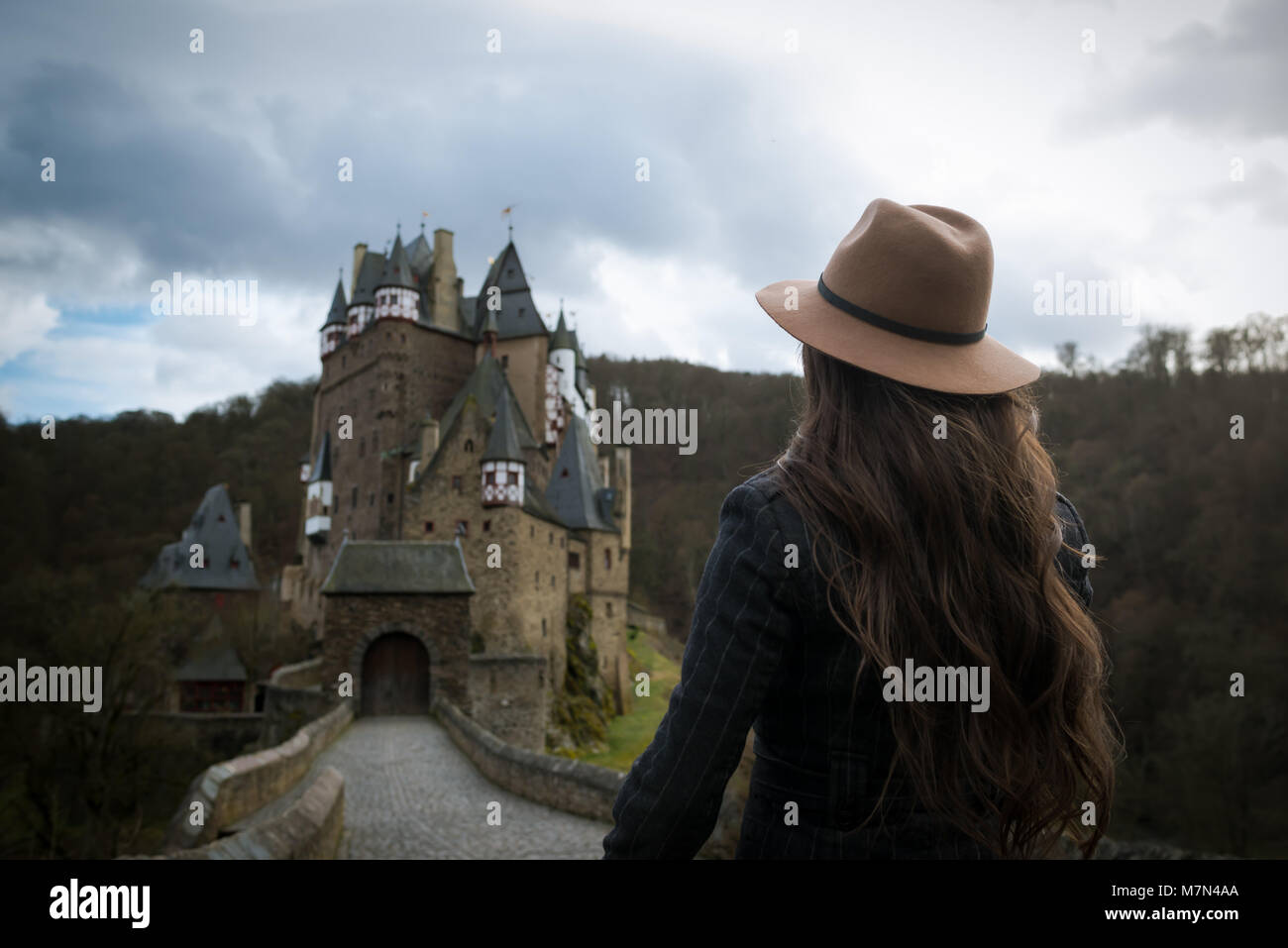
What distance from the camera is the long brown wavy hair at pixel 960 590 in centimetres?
147

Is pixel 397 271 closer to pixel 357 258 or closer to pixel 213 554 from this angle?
pixel 357 258

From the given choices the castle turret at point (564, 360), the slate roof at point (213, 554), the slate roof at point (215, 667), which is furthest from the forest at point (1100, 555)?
the castle turret at point (564, 360)

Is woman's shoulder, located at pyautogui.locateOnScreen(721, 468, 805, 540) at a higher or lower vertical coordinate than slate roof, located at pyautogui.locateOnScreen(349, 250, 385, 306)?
lower

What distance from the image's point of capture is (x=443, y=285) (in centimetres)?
4328

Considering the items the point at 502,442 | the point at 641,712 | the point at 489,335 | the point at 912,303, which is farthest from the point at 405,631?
the point at 912,303

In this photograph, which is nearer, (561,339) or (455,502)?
(455,502)

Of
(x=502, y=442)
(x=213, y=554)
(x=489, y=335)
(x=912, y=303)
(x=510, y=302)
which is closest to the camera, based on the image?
(x=912, y=303)

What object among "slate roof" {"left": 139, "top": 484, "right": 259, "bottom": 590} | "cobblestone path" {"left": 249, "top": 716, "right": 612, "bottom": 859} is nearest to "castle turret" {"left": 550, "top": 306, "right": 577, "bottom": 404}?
"slate roof" {"left": 139, "top": 484, "right": 259, "bottom": 590}

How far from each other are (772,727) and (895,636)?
285 mm

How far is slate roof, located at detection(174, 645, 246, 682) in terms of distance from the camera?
38.5 meters

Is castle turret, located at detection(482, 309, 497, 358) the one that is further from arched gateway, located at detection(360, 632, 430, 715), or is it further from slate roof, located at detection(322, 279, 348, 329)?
arched gateway, located at detection(360, 632, 430, 715)

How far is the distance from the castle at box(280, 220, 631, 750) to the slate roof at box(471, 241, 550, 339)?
10 centimetres
